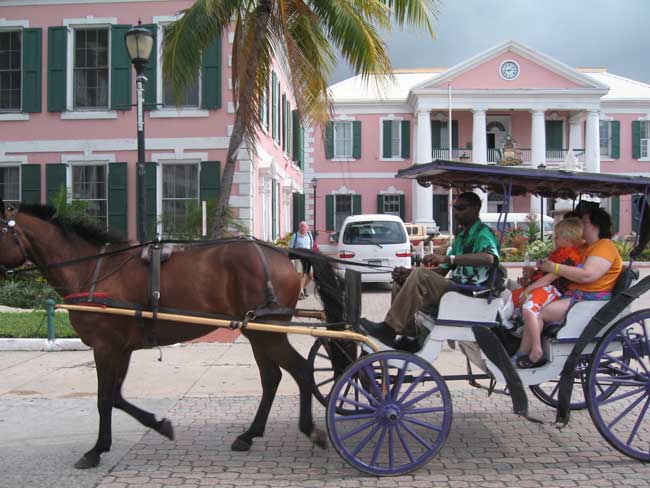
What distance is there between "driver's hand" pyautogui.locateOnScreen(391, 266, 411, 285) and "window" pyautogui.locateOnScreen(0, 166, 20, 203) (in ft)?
43.0

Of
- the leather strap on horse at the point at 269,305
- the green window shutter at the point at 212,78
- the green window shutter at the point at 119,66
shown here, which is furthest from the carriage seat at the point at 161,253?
the green window shutter at the point at 119,66

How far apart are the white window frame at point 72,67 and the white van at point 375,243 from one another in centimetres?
627

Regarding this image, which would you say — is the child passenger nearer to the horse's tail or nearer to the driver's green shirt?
the driver's green shirt

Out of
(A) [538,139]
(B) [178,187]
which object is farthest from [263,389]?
(A) [538,139]

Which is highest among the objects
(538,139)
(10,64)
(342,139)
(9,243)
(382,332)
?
(342,139)

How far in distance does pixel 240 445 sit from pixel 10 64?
13.7 metres

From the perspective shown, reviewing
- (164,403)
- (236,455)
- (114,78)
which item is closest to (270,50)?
(114,78)

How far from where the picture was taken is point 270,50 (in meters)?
11.2

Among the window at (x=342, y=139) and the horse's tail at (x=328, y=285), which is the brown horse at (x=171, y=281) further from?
the window at (x=342, y=139)

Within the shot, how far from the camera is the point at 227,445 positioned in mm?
4875

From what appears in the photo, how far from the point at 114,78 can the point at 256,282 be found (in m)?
11.7

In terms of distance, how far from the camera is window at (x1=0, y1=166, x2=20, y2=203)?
50.5 feet

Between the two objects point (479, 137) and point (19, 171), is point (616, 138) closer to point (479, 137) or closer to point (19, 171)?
point (479, 137)

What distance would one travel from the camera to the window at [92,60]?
14.9 meters
